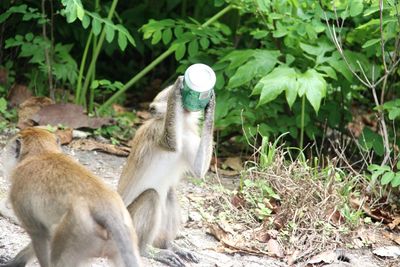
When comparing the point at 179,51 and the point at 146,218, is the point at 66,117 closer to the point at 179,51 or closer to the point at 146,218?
the point at 179,51

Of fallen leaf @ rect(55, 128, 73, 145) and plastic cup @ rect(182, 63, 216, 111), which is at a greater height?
plastic cup @ rect(182, 63, 216, 111)

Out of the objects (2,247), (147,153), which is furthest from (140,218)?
(2,247)

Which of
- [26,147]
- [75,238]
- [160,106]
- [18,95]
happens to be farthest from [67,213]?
[18,95]

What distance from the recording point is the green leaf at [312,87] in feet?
24.6

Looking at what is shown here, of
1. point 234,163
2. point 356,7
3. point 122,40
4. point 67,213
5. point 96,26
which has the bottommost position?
point 234,163

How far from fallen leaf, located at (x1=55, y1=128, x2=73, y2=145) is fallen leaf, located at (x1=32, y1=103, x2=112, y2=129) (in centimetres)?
23

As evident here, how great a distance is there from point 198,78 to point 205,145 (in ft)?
2.03

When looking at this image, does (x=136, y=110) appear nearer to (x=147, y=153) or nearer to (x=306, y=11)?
(x=306, y=11)

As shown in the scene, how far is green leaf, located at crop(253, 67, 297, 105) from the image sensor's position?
24.9 feet

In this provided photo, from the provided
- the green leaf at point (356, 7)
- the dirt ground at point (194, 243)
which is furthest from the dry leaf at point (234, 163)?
the green leaf at point (356, 7)

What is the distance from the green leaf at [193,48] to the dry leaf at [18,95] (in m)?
2.07

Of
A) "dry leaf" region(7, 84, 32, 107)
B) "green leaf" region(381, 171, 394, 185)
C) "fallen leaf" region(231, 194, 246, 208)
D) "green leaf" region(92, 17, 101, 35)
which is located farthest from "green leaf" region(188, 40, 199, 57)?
"green leaf" region(381, 171, 394, 185)

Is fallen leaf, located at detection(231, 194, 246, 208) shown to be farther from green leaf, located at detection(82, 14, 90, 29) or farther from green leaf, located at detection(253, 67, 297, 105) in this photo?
green leaf, located at detection(82, 14, 90, 29)

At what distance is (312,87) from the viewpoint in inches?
298
